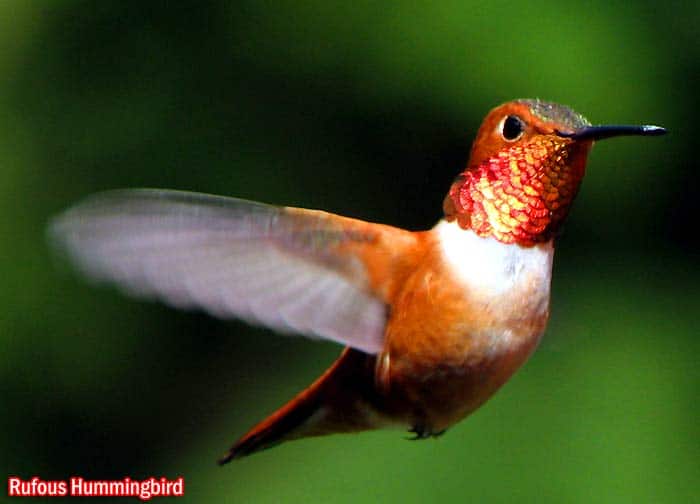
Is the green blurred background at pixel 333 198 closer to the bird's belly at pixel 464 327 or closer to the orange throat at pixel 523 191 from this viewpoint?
the bird's belly at pixel 464 327

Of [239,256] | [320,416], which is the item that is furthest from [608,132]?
[320,416]

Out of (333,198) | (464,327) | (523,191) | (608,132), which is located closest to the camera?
(608,132)

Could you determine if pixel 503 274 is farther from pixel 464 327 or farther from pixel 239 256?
pixel 239 256

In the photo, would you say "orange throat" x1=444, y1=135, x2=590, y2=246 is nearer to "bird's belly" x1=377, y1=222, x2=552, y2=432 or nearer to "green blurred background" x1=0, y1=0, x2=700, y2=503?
"bird's belly" x1=377, y1=222, x2=552, y2=432

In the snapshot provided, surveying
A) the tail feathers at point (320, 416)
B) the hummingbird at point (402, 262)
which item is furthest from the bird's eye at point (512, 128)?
Result: the tail feathers at point (320, 416)

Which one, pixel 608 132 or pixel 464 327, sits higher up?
pixel 608 132

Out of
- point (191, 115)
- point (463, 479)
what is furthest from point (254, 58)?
point (463, 479)

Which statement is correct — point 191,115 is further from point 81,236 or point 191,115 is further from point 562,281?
point 81,236
